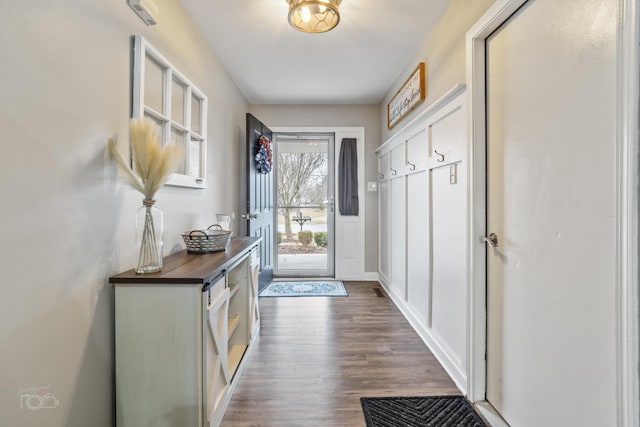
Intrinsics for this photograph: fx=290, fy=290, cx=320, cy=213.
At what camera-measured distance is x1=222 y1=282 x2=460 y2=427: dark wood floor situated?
163 centimetres

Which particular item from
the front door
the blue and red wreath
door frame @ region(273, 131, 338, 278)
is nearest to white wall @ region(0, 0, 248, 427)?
the front door

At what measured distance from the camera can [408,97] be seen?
2820mm

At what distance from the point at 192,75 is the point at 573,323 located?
2.68 metres

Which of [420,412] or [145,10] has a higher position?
[145,10]

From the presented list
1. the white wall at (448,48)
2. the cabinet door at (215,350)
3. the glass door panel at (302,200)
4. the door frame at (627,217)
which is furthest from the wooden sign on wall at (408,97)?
the cabinet door at (215,350)

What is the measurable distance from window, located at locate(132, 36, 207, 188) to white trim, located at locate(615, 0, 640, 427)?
1.94m

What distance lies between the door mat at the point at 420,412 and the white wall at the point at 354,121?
8.46 feet

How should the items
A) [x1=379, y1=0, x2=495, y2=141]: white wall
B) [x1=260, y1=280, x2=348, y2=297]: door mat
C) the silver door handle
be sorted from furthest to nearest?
1. [x1=260, y1=280, x2=348, y2=297]: door mat
2. [x1=379, y1=0, x2=495, y2=141]: white wall
3. the silver door handle

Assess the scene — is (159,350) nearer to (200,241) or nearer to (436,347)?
(200,241)

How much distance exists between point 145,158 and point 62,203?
0.37 m

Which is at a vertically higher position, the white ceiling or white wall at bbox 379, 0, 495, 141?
the white ceiling

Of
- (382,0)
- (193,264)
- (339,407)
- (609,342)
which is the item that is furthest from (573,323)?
(382,0)

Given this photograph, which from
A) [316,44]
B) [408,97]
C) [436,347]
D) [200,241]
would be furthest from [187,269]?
[408,97]

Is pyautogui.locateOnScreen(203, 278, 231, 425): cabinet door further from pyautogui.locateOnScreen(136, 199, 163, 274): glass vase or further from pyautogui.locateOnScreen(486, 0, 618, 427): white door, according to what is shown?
pyautogui.locateOnScreen(486, 0, 618, 427): white door
